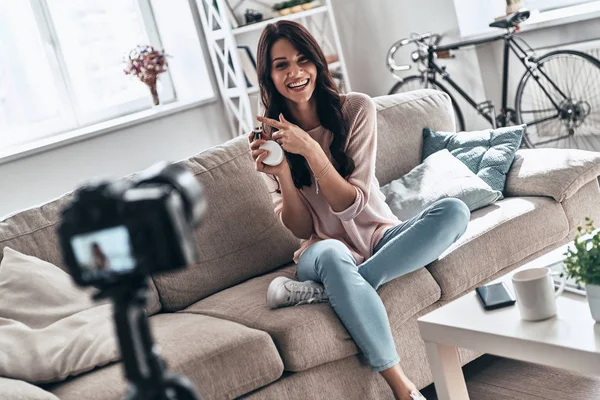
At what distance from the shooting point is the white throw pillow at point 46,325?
200cm

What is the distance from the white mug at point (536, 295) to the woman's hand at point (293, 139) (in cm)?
79

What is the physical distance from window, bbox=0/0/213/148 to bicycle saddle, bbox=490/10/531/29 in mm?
1748

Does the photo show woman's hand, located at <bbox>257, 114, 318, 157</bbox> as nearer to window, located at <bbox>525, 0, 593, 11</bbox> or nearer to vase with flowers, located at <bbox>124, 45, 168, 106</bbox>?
vase with flowers, located at <bbox>124, 45, 168, 106</bbox>

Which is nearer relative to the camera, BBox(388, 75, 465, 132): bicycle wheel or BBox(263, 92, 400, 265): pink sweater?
BBox(263, 92, 400, 265): pink sweater

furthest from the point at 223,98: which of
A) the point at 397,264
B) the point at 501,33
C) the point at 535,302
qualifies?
the point at 535,302

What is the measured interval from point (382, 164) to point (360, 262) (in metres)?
0.58

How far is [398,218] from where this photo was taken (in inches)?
107

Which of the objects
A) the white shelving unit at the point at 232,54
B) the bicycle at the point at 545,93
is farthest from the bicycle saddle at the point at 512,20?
the white shelving unit at the point at 232,54

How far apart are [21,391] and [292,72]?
45.5 inches

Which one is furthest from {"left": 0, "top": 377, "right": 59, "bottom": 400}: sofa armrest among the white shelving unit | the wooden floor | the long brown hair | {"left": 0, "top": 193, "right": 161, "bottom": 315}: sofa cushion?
the white shelving unit

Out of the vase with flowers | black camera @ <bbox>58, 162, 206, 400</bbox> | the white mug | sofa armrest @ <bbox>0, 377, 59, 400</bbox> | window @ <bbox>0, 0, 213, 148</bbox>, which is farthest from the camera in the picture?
the vase with flowers

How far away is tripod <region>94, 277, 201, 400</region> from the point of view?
23.8 inches

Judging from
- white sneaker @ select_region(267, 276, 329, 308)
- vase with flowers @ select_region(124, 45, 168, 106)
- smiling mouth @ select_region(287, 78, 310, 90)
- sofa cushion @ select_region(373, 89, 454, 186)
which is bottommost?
white sneaker @ select_region(267, 276, 329, 308)

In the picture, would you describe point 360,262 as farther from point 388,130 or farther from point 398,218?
point 388,130
